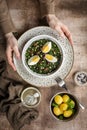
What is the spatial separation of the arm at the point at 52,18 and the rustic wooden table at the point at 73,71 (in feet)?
0.16

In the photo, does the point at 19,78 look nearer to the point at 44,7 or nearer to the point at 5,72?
the point at 5,72

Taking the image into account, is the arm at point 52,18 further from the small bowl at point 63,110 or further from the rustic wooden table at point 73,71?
the small bowl at point 63,110

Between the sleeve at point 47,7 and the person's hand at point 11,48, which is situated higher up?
the sleeve at point 47,7

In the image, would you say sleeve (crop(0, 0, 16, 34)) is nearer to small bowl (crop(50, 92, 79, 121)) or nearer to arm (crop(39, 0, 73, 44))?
arm (crop(39, 0, 73, 44))

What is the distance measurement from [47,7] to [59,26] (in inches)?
4.8

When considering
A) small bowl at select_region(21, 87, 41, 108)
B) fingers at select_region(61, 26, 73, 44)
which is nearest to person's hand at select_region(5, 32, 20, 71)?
small bowl at select_region(21, 87, 41, 108)

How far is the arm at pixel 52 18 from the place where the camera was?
6.04 ft

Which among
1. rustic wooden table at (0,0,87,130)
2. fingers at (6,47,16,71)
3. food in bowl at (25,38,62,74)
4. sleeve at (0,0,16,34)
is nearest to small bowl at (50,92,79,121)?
rustic wooden table at (0,0,87,130)

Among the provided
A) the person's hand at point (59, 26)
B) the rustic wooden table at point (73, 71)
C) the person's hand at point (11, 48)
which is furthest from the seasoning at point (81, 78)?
the person's hand at point (11, 48)

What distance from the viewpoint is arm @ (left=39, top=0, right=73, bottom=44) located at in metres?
1.84

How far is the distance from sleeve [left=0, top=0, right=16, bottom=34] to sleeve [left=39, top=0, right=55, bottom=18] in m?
0.18

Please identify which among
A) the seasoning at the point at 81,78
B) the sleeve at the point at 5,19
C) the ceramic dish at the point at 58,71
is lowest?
the seasoning at the point at 81,78

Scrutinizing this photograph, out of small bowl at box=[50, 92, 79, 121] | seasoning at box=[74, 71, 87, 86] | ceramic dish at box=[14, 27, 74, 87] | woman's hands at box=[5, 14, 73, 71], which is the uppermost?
woman's hands at box=[5, 14, 73, 71]

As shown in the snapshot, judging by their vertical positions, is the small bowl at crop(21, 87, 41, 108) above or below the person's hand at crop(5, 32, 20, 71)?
below
